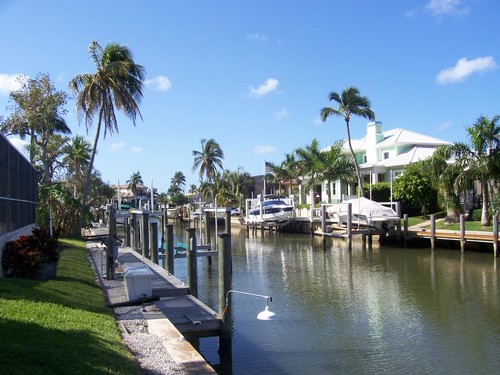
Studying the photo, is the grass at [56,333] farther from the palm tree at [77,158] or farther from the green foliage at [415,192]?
the palm tree at [77,158]

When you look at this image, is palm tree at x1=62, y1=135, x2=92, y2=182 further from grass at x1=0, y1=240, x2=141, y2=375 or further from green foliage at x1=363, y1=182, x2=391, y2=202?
grass at x1=0, y1=240, x2=141, y2=375

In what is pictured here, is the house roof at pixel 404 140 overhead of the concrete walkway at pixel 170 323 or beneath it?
overhead

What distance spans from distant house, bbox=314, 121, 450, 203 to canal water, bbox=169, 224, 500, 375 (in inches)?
998

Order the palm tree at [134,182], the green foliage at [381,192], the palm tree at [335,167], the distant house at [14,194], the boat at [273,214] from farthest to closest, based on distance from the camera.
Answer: the palm tree at [134,182]
the palm tree at [335,167]
the boat at [273,214]
the green foliage at [381,192]
the distant house at [14,194]

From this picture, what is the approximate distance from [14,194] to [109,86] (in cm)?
1846

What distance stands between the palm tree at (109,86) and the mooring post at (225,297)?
23.0 m

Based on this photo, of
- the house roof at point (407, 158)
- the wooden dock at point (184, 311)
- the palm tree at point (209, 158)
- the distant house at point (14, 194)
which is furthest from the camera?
the palm tree at point (209, 158)

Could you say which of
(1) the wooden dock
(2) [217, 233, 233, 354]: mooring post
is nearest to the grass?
(1) the wooden dock

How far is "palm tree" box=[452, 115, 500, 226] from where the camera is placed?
3409 centimetres

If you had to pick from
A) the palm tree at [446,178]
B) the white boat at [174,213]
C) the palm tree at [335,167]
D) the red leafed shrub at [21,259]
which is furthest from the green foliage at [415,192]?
the white boat at [174,213]

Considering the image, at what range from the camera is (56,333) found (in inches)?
314

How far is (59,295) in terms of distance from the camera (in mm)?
11391

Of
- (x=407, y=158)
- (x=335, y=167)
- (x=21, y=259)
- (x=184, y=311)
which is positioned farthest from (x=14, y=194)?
(x=407, y=158)

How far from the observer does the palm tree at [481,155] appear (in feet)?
112
